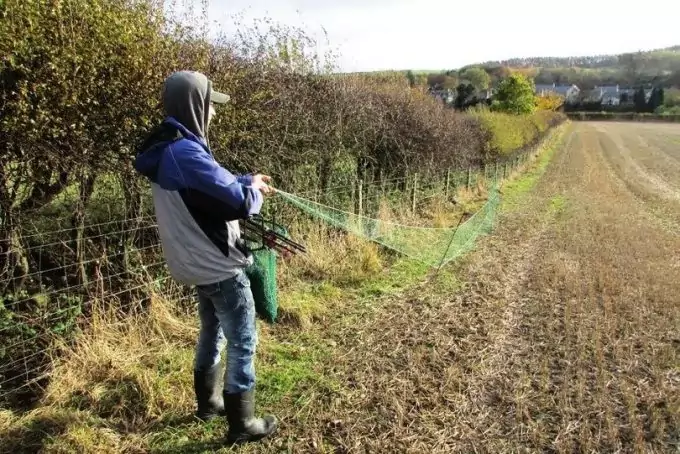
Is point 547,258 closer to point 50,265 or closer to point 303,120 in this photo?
point 303,120

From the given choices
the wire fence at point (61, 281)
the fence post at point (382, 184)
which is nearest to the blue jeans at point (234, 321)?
the wire fence at point (61, 281)

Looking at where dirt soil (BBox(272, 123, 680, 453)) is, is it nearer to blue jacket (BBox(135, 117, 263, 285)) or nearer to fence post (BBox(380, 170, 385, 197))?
blue jacket (BBox(135, 117, 263, 285))

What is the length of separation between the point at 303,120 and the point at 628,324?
5202 mm

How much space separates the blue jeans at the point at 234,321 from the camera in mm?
3029

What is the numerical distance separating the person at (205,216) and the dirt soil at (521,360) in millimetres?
701

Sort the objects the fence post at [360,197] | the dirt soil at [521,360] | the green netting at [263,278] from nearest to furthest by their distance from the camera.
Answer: the dirt soil at [521,360], the green netting at [263,278], the fence post at [360,197]

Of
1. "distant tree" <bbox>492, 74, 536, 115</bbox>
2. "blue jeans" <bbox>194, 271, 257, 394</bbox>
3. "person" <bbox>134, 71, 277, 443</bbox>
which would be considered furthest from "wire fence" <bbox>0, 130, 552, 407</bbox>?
"distant tree" <bbox>492, 74, 536, 115</bbox>

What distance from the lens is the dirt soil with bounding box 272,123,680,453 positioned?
348 centimetres

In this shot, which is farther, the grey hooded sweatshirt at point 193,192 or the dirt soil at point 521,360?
the dirt soil at point 521,360

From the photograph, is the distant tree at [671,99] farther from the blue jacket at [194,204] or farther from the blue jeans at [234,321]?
the blue jacket at [194,204]

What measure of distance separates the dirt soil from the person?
2.30 ft

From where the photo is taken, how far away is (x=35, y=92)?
3602mm

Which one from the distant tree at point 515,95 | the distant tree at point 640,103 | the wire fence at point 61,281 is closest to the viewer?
the wire fence at point 61,281

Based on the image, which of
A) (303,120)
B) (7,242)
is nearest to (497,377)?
(7,242)
